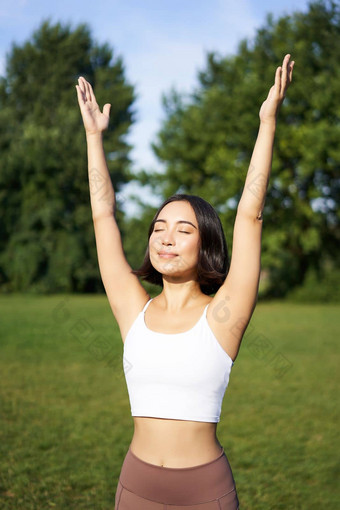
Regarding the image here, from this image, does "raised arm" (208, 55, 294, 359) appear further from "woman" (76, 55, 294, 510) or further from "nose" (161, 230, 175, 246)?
"nose" (161, 230, 175, 246)

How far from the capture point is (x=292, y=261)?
92.8 feet

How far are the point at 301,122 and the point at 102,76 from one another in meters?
16.6

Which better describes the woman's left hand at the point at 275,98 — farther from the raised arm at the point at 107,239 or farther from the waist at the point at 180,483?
the waist at the point at 180,483

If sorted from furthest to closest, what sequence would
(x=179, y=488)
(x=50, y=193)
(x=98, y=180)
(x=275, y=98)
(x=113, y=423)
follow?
1. (x=50, y=193)
2. (x=113, y=423)
3. (x=98, y=180)
4. (x=275, y=98)
5. (x=179, y=488)

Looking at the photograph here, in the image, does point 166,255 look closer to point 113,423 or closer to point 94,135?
point 94,135

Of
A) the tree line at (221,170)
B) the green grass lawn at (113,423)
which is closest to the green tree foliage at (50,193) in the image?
the tree line at (221,170)

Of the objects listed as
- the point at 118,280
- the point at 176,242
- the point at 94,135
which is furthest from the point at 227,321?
the point at 94,135

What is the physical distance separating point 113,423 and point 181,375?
5.24 metres

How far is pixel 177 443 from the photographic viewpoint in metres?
1.85

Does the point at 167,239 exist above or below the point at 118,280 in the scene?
above

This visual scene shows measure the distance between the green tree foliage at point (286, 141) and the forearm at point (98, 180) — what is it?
931 inches

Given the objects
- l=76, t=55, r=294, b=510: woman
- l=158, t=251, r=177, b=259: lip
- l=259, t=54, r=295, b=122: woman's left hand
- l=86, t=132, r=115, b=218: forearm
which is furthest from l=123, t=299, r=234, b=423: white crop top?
l=259, t=54, r=295, b=122: woman's left hand

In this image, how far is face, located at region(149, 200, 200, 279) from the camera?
2041 millimetres

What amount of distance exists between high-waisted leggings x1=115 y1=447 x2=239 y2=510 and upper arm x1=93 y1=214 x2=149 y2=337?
542 mm
